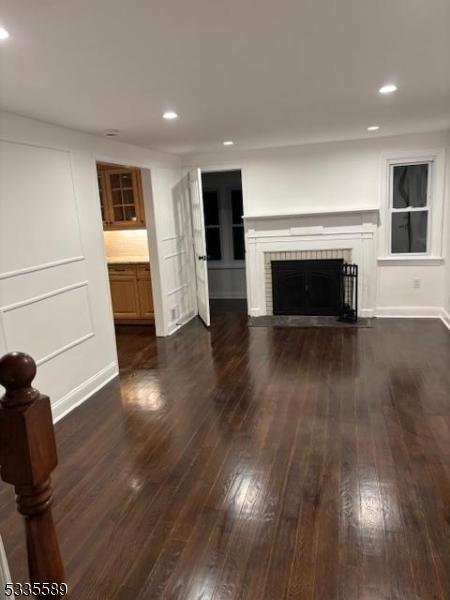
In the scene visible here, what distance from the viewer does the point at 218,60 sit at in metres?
2.32

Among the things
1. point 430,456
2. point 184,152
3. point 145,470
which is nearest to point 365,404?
point 430,456

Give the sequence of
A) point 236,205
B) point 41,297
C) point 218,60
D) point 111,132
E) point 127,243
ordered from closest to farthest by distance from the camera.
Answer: point 218,60 < point 41,297 < point 111,132 < point 127,243 < point 236,205

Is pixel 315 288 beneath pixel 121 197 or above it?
beneath

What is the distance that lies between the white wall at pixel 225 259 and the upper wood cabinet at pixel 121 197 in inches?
82.3

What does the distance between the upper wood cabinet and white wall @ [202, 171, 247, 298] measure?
6.86 feet

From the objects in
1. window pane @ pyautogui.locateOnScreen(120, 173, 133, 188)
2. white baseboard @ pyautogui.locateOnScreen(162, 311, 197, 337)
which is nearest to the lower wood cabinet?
white baseboard @ pyautogui.locateOnScreen(162, 311, 197, 337)

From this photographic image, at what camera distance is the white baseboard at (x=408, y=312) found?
233 inches

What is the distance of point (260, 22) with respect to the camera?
1.88m

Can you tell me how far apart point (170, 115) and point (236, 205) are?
428 cm

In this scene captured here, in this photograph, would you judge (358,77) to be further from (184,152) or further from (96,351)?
(184,152)

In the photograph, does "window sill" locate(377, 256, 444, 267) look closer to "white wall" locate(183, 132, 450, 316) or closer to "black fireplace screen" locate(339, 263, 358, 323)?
"white wall" locate(183, 132, 450, 316)

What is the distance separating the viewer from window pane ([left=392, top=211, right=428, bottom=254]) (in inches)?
233

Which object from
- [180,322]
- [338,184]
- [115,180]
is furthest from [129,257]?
[338,184]

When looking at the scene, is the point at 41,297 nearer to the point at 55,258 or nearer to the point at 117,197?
the point at 55,258
